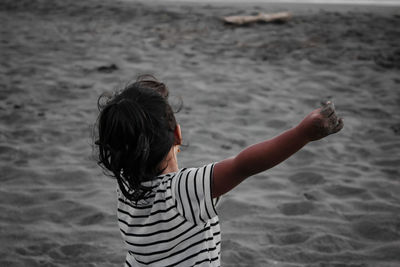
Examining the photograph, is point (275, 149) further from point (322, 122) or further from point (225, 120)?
point (225, 120)

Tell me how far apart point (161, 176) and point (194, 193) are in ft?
0.64

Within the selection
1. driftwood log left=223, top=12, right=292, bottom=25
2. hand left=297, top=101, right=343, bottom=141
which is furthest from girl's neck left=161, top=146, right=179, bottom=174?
driftwood log left=223, top=12, right=292, bottom=25

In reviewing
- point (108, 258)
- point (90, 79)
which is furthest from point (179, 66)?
point (108, 258)

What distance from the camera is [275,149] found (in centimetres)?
129

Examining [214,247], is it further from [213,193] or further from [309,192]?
[309,192]

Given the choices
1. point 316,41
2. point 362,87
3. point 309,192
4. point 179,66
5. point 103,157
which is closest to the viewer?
point 103,157

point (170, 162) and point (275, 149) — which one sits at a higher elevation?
point (275, 149)

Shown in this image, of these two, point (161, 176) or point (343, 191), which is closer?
point (161, 176)

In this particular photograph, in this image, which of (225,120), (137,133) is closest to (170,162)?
(137,133)

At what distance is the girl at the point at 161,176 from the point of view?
1.37 m

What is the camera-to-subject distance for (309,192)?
356cm

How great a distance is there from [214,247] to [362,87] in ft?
15.7

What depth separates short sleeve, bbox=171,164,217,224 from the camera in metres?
1.41

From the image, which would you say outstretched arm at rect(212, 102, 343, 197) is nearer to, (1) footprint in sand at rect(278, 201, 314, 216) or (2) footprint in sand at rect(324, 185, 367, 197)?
(1) footprint in sand at rect(278, 201, 314, 216)
